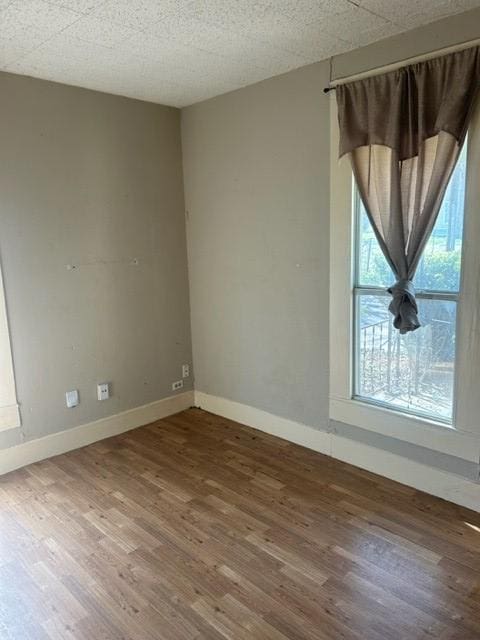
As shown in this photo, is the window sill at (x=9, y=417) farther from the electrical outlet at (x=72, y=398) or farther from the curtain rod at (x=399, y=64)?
the curtain rod at (x=399, y=64)

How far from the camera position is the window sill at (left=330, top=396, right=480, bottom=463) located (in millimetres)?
2549

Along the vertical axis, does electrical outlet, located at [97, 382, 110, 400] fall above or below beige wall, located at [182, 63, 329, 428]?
below

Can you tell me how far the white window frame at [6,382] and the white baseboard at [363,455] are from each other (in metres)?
1.59

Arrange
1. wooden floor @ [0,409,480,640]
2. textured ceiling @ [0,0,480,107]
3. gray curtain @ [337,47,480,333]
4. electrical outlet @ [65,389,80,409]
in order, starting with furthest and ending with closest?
electrical outlet @ [65,389,80,409]
gray curtain @ [337,47,480,333]
textured ceiling @ [0,0,480,107]
wooden floor @ [0,409,480,640]

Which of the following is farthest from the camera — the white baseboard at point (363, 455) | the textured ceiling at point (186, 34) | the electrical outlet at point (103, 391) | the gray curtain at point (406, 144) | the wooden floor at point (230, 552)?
the electrical outlet at point (103, 391)

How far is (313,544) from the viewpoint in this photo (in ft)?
7.64

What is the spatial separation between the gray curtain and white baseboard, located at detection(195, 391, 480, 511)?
0.84 meters

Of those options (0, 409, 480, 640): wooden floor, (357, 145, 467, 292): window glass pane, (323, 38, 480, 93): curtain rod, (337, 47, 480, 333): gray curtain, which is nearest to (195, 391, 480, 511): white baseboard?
(0, 409, 480, 640): wooden floor

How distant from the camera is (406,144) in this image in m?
2.54

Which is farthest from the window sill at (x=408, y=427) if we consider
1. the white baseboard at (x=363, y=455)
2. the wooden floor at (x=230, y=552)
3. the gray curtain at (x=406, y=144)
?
the gray curtain at (x=406, y=144)

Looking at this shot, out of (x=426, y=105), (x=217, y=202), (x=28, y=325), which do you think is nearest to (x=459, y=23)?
(x=426, y=105)

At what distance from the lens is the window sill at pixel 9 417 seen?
3.12 m

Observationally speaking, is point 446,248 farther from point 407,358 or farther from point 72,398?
point 72,398

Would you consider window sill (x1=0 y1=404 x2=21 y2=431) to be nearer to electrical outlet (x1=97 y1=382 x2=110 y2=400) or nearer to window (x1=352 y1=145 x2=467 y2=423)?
electrical outlet (x1=97 y1=382 x2=110 y2=400)
